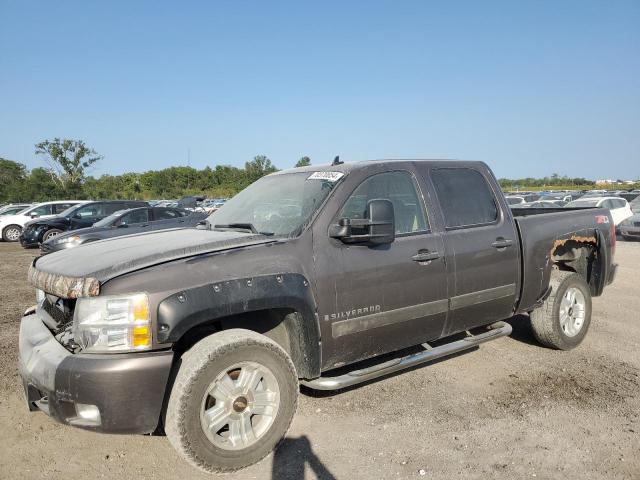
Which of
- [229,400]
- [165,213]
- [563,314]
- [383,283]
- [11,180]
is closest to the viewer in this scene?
[229,400]

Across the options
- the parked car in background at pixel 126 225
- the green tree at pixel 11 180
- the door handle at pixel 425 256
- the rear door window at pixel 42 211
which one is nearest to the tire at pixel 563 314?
the door handle at pixel 425 256

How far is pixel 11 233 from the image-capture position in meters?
20.5

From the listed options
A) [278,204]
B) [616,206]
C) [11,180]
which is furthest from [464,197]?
[11,180]

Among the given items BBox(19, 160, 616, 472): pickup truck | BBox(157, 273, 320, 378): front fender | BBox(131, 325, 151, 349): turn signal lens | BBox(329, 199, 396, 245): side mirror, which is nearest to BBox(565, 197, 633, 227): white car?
BBox(19, 160, 616, 472): pickup truck

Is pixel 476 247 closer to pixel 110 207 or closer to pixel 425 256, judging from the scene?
pixel 425 256

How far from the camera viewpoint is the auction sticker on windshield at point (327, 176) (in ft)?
12.1

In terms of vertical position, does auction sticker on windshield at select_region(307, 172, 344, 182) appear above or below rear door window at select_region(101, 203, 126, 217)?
above

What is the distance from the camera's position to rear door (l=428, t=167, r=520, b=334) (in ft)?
13.1

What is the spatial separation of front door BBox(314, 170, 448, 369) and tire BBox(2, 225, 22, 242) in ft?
69.1

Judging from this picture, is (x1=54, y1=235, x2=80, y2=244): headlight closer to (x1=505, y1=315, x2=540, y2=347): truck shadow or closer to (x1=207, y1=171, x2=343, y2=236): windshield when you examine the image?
(x1=207, y1=171, x2=343, y2=236): windshield

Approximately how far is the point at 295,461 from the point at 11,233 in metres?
21.6

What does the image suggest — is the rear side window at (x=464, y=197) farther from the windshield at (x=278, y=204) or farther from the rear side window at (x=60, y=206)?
the rear side window at (x=60, y=206)

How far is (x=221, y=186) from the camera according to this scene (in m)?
74.9

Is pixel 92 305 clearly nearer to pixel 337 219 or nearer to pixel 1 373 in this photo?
pixel 337 219
